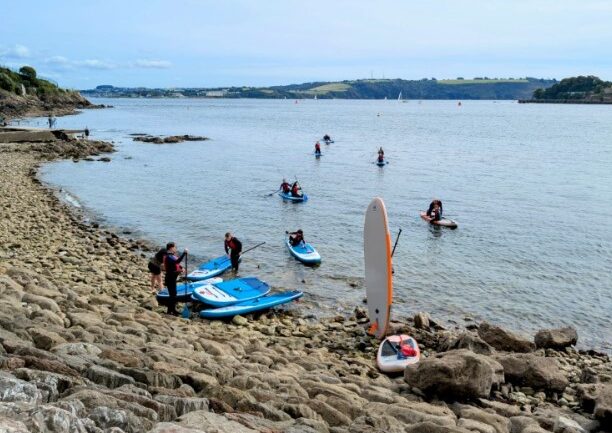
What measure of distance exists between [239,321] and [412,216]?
69.1ft

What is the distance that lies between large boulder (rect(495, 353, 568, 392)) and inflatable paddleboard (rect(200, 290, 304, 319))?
24.8ft

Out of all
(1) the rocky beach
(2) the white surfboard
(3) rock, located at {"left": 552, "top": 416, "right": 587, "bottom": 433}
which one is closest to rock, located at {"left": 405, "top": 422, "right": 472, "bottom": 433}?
(1) the rocky beach

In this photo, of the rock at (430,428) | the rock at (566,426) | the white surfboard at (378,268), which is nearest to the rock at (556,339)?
the white surfboard at (378,268)

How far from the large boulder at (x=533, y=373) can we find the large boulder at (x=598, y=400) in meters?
0.49

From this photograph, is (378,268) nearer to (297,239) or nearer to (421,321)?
(421,321)

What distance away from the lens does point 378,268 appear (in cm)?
1659

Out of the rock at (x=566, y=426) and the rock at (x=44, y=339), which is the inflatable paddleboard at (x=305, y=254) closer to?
the rock at (x=566, y=426)

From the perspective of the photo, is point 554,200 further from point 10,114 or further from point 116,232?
point 10,114

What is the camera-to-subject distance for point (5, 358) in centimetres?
786

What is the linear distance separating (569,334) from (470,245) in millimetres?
12821

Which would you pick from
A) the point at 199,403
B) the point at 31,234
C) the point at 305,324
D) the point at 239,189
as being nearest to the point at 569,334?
the point at 305,324

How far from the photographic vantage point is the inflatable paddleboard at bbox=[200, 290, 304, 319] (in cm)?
1752

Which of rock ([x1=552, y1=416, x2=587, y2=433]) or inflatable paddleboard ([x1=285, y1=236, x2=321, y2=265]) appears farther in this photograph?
inflatable paddleboard ([x1=285, y1=236, x2=321, y2=265])

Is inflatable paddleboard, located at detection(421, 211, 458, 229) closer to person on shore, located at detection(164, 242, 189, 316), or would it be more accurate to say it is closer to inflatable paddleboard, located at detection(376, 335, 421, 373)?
inflatable paddleboard, located at detection(376, 335, 421, 373)
